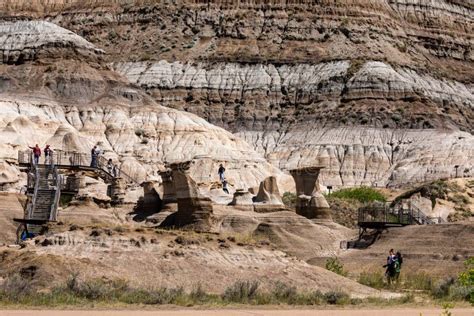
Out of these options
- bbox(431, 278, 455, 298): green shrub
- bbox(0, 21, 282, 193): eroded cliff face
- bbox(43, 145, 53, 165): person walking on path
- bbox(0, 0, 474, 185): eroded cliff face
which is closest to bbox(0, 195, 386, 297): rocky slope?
bbox(431, 278, 455, 298): green shrub

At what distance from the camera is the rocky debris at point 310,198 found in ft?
243

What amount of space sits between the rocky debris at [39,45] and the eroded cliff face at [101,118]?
9cm

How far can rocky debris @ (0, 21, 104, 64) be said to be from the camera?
112312mm

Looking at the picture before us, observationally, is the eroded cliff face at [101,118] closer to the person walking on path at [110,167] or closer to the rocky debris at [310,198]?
the person walking on path at [110,167]

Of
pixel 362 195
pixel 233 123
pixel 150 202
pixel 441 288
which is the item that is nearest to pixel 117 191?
pixel 150 202

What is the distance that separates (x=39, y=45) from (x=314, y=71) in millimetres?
42866

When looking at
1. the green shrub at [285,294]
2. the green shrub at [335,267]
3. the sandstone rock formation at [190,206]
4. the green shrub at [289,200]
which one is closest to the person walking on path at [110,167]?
the green shrub at [289,200]

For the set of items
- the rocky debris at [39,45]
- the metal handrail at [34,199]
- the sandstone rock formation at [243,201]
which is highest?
the rocky debris at [39,45]

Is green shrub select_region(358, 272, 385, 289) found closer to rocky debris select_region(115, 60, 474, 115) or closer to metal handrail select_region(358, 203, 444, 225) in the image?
metal handrail select_region(358, 203, 444, 225)

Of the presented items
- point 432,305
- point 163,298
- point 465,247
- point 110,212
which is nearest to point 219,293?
point 163,298

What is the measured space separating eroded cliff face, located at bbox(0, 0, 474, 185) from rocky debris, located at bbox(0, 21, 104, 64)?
2548cm

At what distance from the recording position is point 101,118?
348 ft

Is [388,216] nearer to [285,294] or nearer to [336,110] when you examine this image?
[285,294]

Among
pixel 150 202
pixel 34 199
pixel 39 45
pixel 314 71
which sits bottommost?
pixel 34 199
